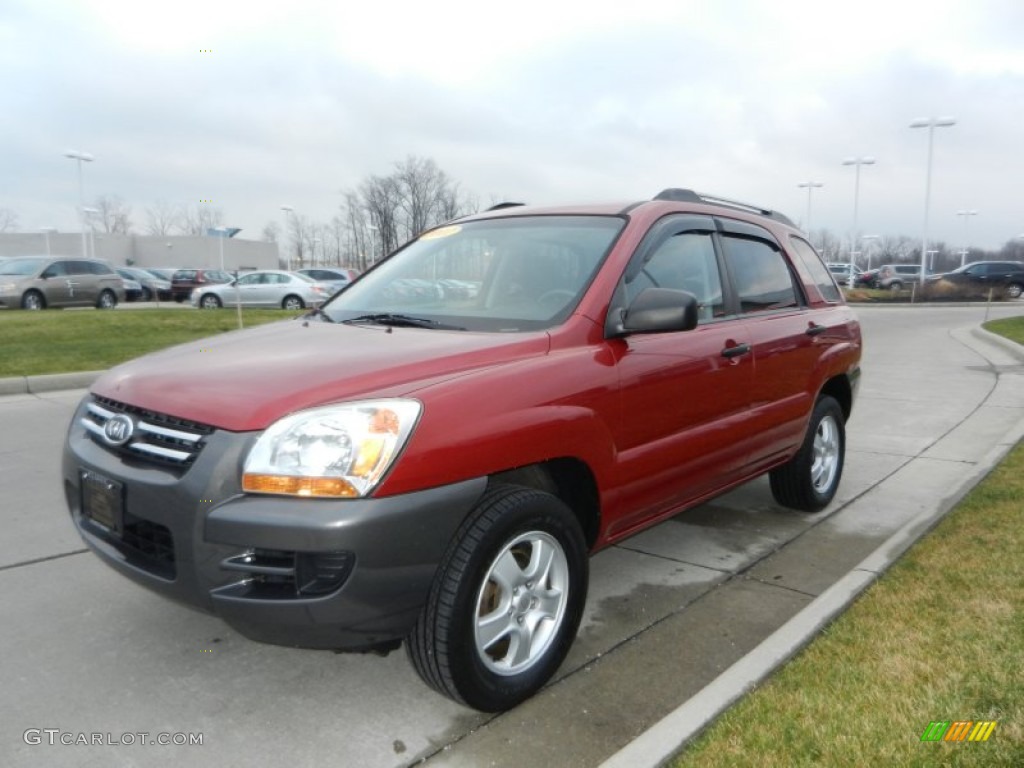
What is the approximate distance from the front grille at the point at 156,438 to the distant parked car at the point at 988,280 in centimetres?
3858

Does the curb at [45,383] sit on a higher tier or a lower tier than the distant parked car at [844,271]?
lower

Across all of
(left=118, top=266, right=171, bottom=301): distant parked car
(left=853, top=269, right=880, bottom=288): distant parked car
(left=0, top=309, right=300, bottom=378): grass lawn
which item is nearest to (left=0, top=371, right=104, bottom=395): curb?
(left=0, top=309, right=300, bottom=378): grass lawn

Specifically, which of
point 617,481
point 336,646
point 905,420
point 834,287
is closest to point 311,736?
point 336,646

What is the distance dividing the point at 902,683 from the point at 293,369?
2.39 metres

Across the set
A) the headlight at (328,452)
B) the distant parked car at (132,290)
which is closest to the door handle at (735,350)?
the headlight at (328,452)

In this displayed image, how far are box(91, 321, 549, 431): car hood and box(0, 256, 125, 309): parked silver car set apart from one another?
71.4 feet

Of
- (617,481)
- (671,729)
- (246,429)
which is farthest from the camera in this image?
(617,481)

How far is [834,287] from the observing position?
5438mm

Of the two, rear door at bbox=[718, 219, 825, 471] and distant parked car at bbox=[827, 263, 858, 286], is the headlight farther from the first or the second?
distant parked car at bbox=[827, 263, 858, 286]

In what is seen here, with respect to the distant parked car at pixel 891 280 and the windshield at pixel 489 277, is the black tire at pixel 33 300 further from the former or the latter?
the distant parked car at pixel 891 280

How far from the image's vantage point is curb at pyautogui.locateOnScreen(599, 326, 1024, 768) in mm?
2449

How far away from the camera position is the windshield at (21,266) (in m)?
21.8

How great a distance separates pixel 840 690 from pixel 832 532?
7.13 feet

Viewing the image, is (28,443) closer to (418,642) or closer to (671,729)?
(418,642)
